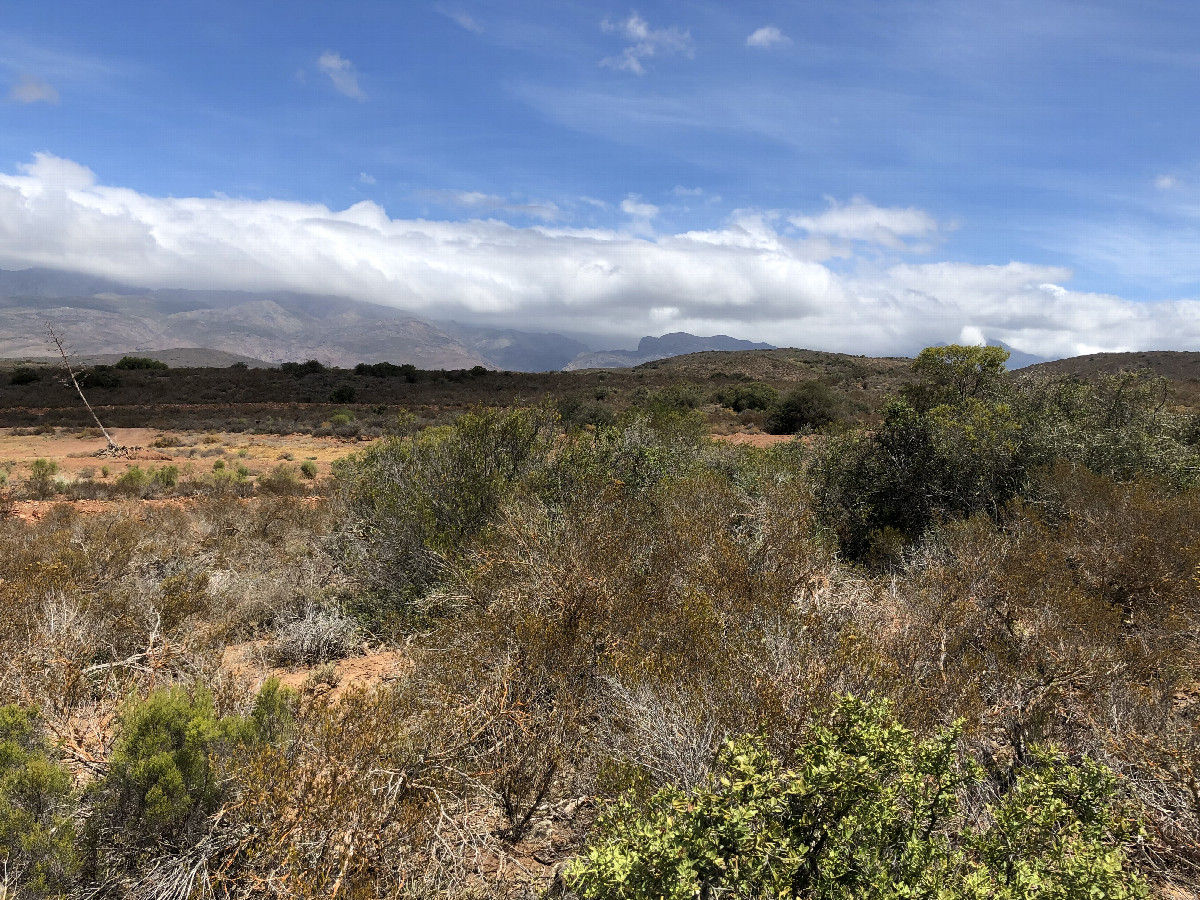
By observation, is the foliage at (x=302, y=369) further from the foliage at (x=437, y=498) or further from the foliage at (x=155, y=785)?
the foliage at (x=155, y=785)

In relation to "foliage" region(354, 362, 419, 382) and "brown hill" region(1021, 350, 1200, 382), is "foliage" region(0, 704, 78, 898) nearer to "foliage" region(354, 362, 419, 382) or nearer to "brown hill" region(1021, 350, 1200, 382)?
"foliage" region(354, 362, 419, 382)

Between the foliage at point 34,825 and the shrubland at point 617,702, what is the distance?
0.01 meters

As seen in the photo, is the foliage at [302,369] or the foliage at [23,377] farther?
the foliage at [302,369]

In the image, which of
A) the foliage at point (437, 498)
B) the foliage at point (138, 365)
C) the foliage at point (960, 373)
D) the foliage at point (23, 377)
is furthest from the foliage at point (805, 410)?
the foliage at point (138, 365)

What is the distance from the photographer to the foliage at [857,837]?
2.05 metres

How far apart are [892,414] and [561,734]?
328 inches

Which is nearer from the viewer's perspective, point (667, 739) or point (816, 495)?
point (667, 739)

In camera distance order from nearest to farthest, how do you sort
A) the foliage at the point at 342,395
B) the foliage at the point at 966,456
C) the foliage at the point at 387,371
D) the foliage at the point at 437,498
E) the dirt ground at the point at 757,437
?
the foliage at the point at 437,498 → the foliage at the point at 966,456 → the dirt ground at the point at 757,437 → the foliage at the point at 342,395 → the foliage at the point at 387,371

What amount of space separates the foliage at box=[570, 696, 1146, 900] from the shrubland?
16 mm

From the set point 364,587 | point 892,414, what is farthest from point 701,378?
point 364,587

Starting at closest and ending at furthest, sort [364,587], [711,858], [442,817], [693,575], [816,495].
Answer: [711,858]
[442,817]
[693,575]
[364,587]
[816,495]

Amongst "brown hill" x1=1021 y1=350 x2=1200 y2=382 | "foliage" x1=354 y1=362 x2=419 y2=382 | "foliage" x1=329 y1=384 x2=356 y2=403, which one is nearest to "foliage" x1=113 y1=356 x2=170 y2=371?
"foliage" x1=354 y1=362 x2=419 y2=382

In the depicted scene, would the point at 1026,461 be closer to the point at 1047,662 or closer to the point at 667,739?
the point at 1047,662

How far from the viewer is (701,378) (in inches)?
1901
